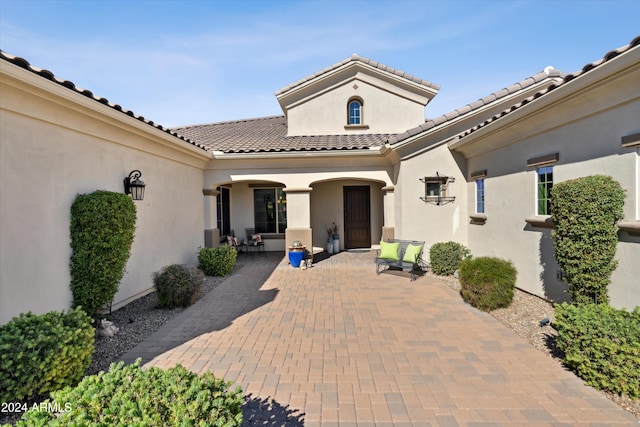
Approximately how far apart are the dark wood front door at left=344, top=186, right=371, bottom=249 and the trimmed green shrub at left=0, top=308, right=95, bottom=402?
1101 centimetres

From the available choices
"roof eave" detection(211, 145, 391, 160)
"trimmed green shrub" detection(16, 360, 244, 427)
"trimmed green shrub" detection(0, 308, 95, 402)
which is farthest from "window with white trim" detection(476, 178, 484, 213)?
"trimmed green shrub" detection(0, 308, 95, 402)

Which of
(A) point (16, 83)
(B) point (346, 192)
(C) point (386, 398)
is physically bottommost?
(C) point (386, 398)

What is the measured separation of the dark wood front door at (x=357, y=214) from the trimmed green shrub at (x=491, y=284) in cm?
740

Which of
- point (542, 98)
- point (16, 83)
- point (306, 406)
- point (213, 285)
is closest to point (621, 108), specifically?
point (542, 98)

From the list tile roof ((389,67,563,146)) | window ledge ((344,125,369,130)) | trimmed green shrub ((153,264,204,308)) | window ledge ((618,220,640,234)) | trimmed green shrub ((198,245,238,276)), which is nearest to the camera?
window ledge ((618,220,640,234))

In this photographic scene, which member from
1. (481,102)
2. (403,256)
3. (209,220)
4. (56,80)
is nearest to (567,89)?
(481,102)

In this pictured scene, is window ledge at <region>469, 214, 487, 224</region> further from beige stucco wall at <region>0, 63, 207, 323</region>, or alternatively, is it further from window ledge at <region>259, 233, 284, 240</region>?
beige stucco wall at <region>0, 63, 207, 323</region>

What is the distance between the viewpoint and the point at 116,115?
20.1 ft

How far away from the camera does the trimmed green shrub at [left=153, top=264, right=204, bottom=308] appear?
22.8ft

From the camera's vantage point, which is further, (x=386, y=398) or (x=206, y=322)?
(x=206, y=322)

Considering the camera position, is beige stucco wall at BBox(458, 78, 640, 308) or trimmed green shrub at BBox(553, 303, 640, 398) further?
beige stucco wall at BBox(458, 78, 640, 308)

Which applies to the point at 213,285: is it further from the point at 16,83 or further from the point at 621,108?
the point at 621,108

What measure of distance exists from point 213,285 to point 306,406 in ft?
19.7

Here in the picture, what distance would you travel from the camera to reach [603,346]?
3805mm
